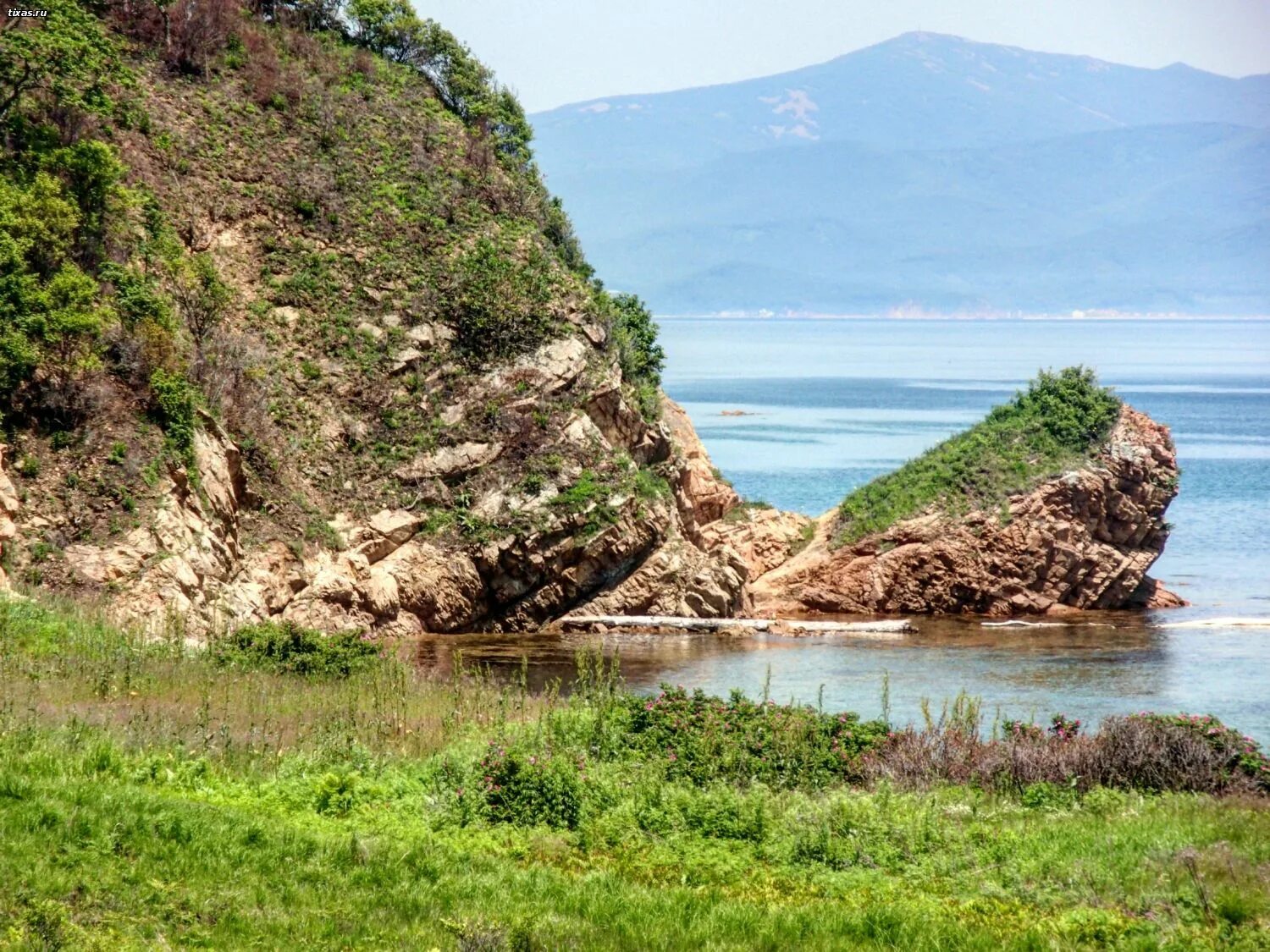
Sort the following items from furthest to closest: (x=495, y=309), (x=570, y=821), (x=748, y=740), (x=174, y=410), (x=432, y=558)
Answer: (x=495, y=309), (x=432, y=558), (x=174, y=410), (x=748, y=740), (x=570, y=821)

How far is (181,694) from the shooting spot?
58.3 feet

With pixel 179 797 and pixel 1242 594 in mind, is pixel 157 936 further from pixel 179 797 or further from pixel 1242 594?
pixel 1242 594

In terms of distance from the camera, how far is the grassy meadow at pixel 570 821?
10625mm

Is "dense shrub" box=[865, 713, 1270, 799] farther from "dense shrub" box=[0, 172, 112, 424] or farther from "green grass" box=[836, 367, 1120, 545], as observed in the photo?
"green grass" box=[836, 367, 1120, 545]

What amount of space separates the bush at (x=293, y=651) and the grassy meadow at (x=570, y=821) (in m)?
1.11

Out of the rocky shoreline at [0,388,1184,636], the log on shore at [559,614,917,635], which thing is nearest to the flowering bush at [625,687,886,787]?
the rocky shoreline at [0,388,1184,636]

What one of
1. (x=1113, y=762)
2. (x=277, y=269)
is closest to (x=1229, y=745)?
(x=1113, y=762)

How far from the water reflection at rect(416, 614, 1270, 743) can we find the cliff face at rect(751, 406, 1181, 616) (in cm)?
251

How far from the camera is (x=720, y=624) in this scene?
3297cm

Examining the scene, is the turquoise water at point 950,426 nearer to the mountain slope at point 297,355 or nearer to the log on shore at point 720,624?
the log on shore at point 720,624

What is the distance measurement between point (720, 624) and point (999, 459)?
1108 cm

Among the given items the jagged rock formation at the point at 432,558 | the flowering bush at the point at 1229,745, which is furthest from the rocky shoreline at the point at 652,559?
the flowering bush at the point at 1229,745

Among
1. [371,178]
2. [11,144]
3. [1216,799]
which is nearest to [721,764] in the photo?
[1216,799]

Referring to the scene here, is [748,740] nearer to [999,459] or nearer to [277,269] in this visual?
[277,269]
